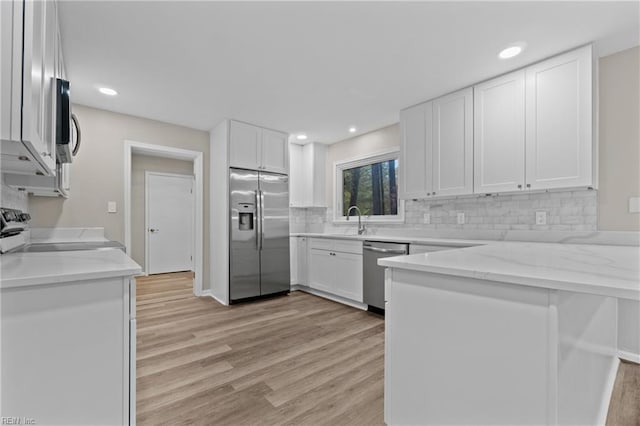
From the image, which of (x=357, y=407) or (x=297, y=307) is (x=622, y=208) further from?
(x=297, y=307)

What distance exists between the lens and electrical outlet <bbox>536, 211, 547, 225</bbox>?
8.53 feet

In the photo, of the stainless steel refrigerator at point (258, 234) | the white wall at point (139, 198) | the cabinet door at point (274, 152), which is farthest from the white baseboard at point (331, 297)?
the white wall at point (139, 198)

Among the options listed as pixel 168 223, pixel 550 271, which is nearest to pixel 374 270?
pixel 550 271

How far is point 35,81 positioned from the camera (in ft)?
3.17

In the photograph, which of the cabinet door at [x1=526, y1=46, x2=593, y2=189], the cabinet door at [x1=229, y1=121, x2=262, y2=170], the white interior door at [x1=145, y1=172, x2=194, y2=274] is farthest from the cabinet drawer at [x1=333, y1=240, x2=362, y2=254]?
the white interior door at [x1=145, y1=172, x2=194, y2=274]

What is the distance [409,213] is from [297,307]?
1.86 meters

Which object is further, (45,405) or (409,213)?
(409,213)

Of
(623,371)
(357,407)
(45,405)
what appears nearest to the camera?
(45,405)

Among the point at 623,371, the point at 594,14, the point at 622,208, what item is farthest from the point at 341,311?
the point at 594,14

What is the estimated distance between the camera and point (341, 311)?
3441 mm

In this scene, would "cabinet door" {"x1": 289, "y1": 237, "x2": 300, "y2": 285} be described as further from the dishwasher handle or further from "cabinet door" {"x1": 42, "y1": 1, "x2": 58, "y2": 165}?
"cabinet door" {"x1": 42, "y1": 1, "x2": 58, "y2": 165}

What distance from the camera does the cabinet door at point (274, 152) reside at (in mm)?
4141

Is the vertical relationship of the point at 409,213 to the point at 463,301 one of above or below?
above

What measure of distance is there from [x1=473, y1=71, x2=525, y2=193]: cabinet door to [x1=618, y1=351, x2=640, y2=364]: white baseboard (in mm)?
1481
